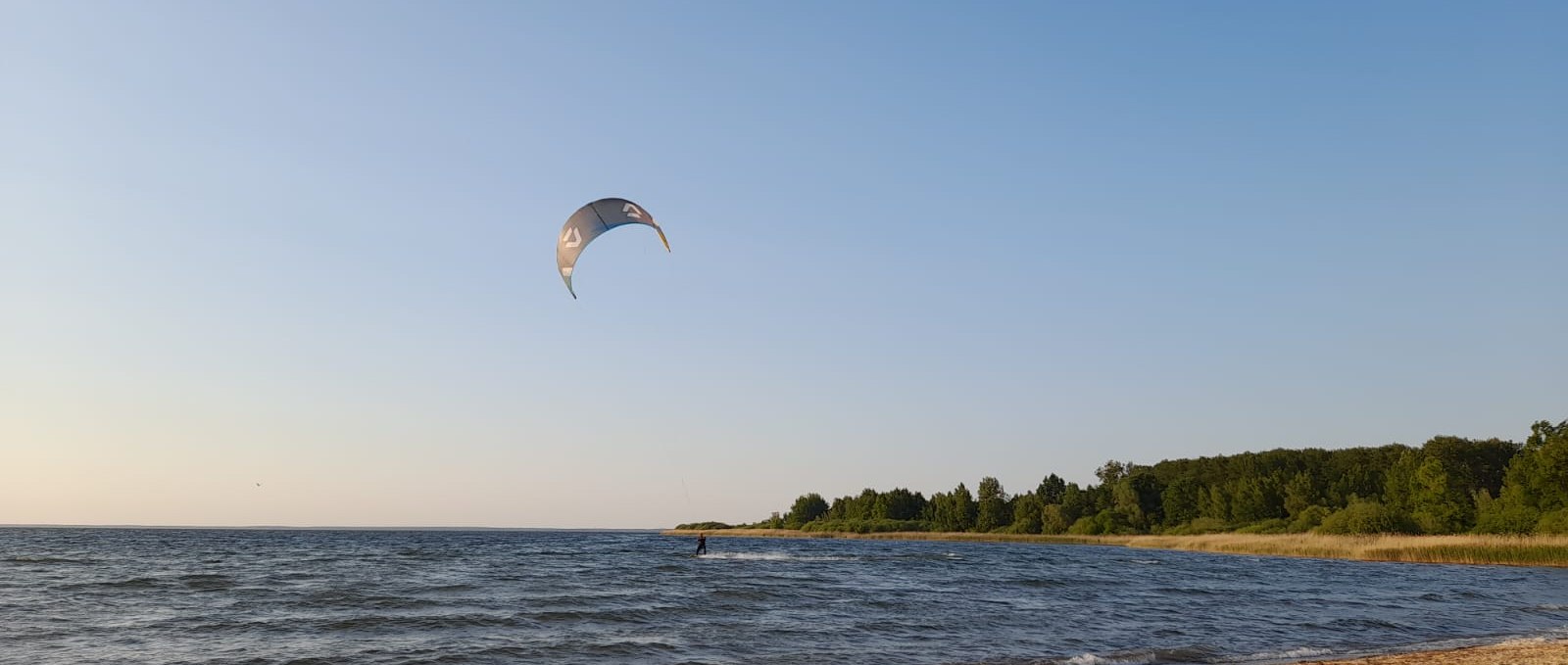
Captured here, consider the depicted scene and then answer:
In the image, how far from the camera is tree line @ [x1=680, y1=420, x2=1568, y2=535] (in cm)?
7281

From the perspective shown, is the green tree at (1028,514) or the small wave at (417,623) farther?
the green tree at (1028,514)

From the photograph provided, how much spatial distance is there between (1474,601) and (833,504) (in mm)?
163195

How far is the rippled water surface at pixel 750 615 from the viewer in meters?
19.9

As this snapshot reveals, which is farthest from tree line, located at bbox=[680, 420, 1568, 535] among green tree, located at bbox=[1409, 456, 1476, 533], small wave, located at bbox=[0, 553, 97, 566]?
small wave, located at bbox=[0, 553, 97, 566]

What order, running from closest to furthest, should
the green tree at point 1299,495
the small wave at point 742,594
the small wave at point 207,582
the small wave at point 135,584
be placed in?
the small wave at point 742,594
the small wave at point 207,582
the small wave at point 135,584
the green tree at point 1299,495

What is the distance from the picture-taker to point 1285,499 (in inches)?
4323

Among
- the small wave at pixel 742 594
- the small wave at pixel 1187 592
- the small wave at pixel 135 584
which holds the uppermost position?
the small wave at pixel 135 584

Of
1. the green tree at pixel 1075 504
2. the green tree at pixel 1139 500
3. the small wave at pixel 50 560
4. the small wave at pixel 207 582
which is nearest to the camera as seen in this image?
the small wave at pixel 207 582

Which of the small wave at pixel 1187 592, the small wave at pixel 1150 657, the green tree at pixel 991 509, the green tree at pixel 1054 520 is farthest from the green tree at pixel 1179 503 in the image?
the small wave at pixel 1150 657

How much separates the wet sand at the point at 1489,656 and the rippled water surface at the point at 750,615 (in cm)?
176

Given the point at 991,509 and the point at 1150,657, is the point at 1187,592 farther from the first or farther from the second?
the point at 991,509

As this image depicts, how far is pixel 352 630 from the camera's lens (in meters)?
23.1

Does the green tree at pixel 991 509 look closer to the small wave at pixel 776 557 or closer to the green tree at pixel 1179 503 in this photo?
the green tree at pixel 1179 503

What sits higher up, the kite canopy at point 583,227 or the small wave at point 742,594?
the kite canopy at point 583,227
